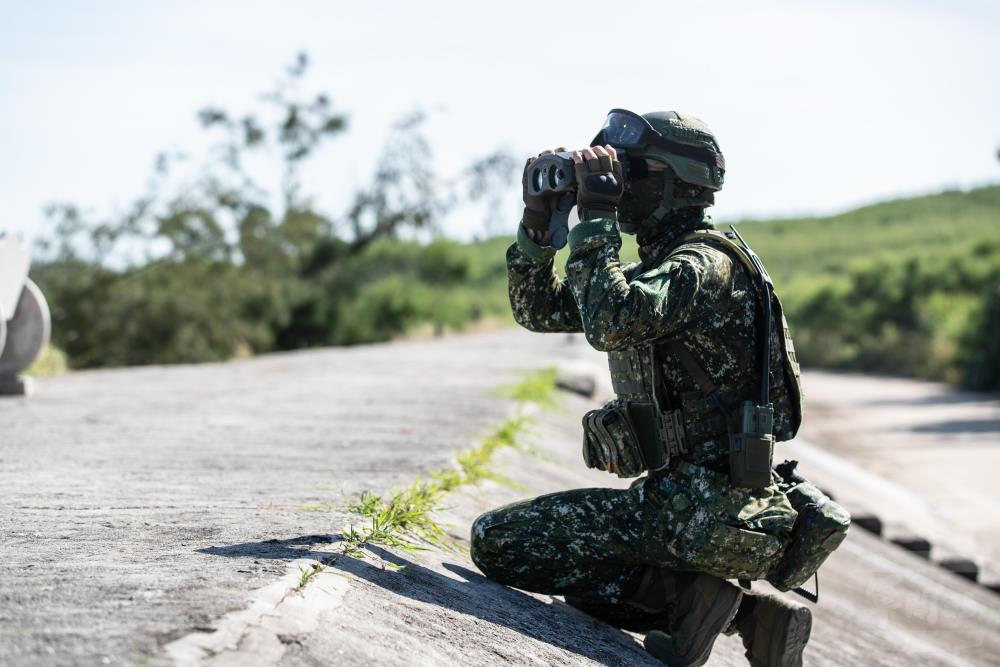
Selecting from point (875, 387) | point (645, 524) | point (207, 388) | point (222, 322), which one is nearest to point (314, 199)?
point (222, 322)

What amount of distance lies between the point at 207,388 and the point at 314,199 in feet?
76.4

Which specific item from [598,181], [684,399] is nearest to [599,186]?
[598,181]

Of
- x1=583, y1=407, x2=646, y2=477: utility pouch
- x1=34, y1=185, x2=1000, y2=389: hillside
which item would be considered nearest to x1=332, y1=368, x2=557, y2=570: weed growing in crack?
x1=583, y1=407, x2=646, y2=477: utility pouch

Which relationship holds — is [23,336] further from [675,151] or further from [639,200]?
[675,151]

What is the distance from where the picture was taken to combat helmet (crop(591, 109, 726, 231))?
425 centimetres

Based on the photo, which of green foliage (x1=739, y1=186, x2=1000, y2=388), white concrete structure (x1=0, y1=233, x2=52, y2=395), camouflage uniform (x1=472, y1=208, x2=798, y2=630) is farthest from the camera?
green foliage (x1=739, y1=186, x2=1000, y2=388)

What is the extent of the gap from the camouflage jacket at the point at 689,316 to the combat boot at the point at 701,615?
0.42 m

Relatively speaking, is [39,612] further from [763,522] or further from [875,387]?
[875,387]

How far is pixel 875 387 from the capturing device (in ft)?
108

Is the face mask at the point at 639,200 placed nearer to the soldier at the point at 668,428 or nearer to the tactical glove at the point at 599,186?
the soldier at the point at 668,428

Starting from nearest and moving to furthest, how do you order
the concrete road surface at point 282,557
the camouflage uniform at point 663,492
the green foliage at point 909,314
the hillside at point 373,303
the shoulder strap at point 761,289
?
the concrete road surface at point 282,557 → the camouflage uniform at point 663,492 → the shoulder strap at point 761,289 → the hillside at point 373,303 → the green foliage at point 909,314

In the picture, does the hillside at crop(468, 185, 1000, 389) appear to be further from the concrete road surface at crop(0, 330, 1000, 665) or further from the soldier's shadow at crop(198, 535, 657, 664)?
the soldier's shadow at crop(198, 535, 657, 664)

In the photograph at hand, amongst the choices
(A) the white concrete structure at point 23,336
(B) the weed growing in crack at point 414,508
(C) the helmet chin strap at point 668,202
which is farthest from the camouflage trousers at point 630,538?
(A) the white concrete structure at point 23,336

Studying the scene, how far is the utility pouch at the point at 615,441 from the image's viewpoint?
4.11 meters
